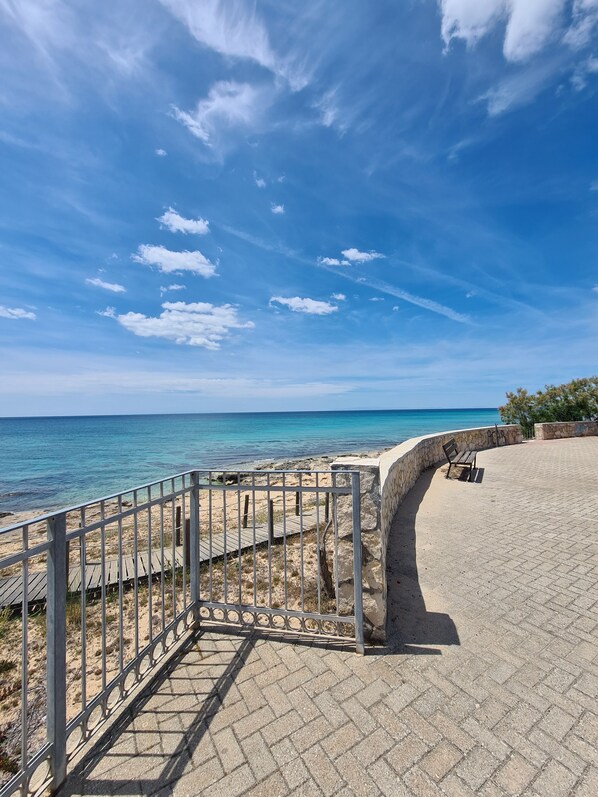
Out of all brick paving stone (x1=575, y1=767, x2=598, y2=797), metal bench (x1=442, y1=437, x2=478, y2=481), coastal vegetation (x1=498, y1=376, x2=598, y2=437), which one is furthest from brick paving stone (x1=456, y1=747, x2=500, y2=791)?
coastal vegetation (x1=498, y1=376, x2=598, y2=437)

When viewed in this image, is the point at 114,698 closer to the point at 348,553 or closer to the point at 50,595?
the point at 50,595

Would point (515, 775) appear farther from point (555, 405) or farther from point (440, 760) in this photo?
point (555, 405)

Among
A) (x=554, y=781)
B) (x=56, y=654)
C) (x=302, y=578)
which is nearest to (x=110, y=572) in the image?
(x=302, y=578)

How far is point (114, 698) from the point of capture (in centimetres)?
279

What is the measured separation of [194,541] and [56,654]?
147 centimetres

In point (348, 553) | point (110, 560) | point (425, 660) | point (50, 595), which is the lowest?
point (110, 560)

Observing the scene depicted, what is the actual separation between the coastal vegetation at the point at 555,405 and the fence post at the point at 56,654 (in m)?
24.9

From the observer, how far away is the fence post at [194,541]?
3.53 meters

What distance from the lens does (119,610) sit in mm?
2850

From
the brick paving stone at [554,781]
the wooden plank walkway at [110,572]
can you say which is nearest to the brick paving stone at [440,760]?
the brick paving stone at [554,781]

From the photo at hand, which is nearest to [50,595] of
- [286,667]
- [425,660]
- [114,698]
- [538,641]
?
[114,698]

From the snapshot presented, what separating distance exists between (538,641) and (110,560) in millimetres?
6375

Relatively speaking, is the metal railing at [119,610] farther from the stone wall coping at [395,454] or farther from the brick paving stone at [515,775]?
the stone wall coping at [395,454]

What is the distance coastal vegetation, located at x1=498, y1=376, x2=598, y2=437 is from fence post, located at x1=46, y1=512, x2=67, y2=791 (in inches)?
982
